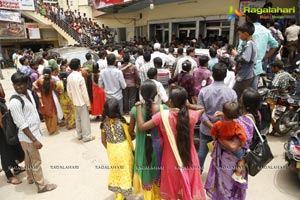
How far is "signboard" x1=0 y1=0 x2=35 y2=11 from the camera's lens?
632 inches

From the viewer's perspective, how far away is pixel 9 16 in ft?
54.2

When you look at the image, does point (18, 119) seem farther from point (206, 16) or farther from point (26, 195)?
point (206, 16)

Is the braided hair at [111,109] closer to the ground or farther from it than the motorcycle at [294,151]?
farther from it

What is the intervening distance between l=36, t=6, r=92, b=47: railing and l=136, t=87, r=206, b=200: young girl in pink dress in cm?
1615

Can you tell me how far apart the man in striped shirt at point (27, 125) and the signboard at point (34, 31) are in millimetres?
18551

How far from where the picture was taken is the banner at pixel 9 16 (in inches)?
639

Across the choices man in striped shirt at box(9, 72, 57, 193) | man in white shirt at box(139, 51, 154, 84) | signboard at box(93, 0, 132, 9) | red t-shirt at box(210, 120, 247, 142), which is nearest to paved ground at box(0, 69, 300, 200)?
man in striped shirt at box(9, 72, 57, 193)

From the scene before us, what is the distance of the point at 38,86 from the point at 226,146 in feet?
14.0

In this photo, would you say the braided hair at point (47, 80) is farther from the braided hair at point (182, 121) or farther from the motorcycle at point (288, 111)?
the motorcycle at point (288, 111)

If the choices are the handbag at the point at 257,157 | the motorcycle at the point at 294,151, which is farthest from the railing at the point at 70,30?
the handbag at the point at 257,157

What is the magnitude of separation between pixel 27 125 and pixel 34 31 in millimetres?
18964

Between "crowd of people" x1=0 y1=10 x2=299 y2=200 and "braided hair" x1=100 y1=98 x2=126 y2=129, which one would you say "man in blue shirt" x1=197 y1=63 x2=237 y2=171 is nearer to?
"crowd of people" x1=0 y1=10 x2=299 y2=200

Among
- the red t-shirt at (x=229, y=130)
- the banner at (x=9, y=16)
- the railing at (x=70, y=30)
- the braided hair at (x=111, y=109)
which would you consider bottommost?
the red t-shirt at (x=229, y=130)

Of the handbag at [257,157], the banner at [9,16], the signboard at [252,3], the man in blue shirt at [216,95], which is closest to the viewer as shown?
the handbag at [257,157]
